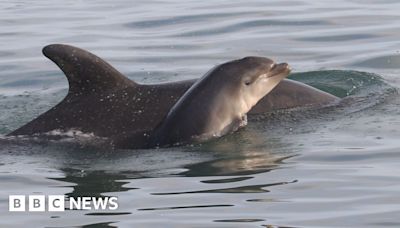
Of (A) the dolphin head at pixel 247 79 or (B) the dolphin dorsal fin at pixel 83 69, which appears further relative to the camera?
(A) the dolphin head at pixel 247 79

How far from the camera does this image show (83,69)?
13047mm

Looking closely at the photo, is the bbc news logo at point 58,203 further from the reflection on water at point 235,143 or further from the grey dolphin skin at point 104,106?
the grey dolphin skin at point 104,106

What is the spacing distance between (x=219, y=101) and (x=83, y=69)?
1.42 metres

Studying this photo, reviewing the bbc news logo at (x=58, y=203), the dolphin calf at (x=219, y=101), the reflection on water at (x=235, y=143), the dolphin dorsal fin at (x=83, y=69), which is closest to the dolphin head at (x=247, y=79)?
the dolphin calf at (x=219, y=101)

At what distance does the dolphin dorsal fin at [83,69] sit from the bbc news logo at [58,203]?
93.5 inches

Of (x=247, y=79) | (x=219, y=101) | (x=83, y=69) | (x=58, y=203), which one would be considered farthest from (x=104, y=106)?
(x=58, y=203)

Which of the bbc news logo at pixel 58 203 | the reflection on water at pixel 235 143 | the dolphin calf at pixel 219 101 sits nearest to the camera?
the reflection on water at pixel 235 143

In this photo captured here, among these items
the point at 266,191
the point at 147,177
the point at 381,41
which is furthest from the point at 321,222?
the point at 381,41

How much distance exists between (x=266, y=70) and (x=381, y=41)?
267 inches

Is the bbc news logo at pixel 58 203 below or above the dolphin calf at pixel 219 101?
below

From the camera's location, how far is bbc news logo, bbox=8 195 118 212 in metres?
10.5

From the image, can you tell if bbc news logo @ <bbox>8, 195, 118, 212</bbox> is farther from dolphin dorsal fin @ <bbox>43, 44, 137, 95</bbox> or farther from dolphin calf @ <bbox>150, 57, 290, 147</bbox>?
dolphin dorsal fin @ <bbox>43, 44, 137, 95</bbox>

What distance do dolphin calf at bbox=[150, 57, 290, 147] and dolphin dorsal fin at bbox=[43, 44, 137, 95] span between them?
0.78 m

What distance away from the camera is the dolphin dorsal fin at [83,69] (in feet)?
42.6
